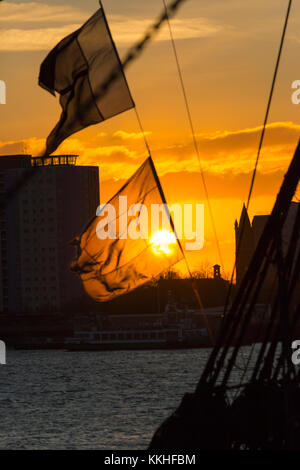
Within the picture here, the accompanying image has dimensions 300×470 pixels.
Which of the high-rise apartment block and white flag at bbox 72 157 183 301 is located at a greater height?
the high-rise apartment block

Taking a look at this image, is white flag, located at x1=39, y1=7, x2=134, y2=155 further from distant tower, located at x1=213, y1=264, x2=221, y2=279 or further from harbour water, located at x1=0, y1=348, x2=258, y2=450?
distant tower, located at x1=213, y1=264, x2=221, y2=279

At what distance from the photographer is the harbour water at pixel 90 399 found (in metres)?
47.2

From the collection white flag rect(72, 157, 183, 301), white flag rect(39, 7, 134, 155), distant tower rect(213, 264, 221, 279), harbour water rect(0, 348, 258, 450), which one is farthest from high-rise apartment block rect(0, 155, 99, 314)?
white flag rect(39, 7, 134, 155)

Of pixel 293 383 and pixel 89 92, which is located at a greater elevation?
pixel 89 92

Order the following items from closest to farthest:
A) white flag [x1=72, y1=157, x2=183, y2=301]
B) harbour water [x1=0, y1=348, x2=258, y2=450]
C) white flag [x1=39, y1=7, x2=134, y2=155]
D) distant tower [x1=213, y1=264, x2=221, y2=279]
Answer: white flag [x1=39, y1=7, x2=134, y2=155] → white flag [x1=72, y1=157, x2=183, y2=301] → harbour water [x1=0, y1=348, x2=258, y2=450] → distant tower [x1=213, y1=264, x2=221, y2=279]

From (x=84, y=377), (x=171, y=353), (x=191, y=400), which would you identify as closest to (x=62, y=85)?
(x=191, y=400)

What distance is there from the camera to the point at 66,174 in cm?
19125

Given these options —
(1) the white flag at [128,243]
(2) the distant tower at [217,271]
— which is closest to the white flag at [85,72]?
(1) the white flag at [128,243]

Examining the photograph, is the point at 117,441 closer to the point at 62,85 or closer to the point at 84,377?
the point at 62,85

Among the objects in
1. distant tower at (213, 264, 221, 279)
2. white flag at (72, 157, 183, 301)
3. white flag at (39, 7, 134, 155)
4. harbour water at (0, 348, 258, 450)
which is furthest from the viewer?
distant tower at (213, 264, 221, 279)

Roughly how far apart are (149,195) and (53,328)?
139 metres

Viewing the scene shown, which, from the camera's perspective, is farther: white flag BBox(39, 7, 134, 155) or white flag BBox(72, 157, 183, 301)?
white flag BBox(72, 157, 183, 301)

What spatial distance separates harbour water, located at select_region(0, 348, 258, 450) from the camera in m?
47.2
